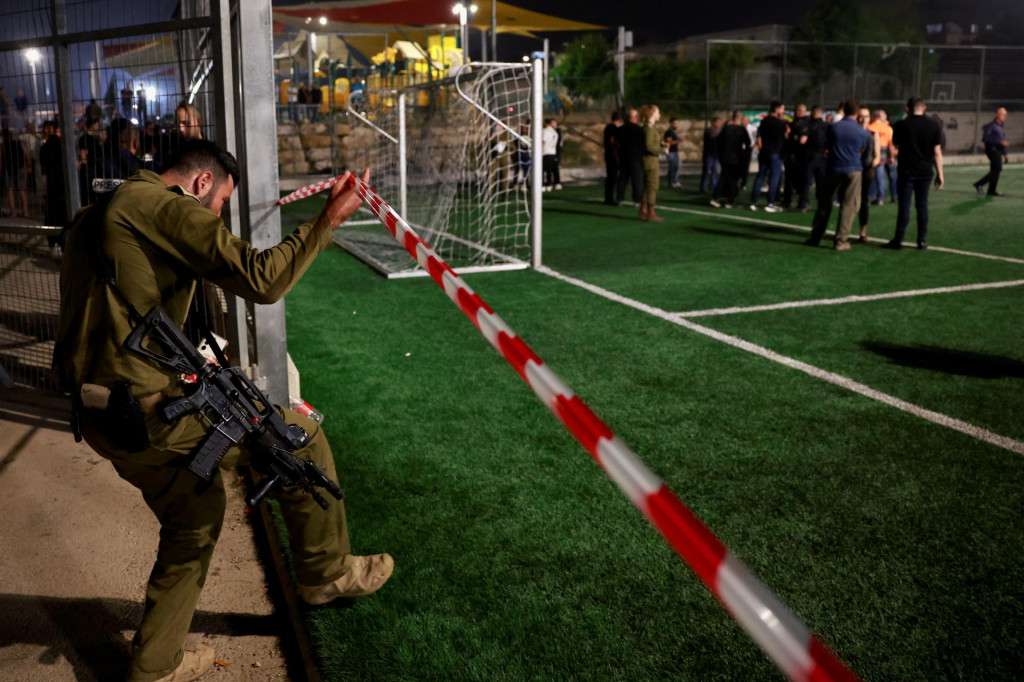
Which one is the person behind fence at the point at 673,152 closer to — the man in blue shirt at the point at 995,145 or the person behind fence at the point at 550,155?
the person behind fence at the point at 550,155

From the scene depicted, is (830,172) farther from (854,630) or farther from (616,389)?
(854,630)

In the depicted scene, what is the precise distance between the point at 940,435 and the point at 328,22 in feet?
83.0

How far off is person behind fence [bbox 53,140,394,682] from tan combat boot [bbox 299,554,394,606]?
0.96ft

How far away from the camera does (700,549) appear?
1415 mm

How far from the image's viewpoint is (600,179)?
26109 mm

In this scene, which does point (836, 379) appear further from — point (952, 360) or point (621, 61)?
point (621, 61)

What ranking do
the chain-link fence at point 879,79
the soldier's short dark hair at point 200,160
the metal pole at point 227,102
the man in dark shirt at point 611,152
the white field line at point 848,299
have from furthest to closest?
1. the chain-link fence at point 879,79
2. the man in dark shirt at point 611,152
3. the white field line at point 848,299
4. the metal pole at point 227,102
5. the soldier's short dark hair at point 200,160

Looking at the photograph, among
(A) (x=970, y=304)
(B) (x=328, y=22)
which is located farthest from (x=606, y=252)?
(B) (x=328, y=22)

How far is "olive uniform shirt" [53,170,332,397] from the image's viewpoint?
2605mm

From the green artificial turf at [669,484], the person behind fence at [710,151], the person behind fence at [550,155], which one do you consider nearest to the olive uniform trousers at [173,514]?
the green artificial turf at [669,484]

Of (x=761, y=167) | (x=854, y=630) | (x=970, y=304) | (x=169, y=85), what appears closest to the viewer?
(x=854, y=630)

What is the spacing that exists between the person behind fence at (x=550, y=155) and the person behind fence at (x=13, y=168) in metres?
13.9

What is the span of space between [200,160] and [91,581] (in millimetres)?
1975

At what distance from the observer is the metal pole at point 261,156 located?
14.3 ft
